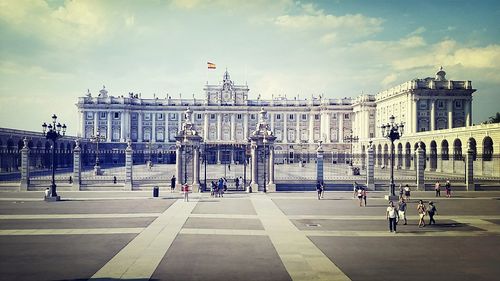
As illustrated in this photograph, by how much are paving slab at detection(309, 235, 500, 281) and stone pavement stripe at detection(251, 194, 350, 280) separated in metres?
0.41

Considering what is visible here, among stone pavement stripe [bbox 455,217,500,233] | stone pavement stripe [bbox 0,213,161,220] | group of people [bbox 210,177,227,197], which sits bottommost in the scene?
stone pavement stripe [bbox 455,217,500,233]

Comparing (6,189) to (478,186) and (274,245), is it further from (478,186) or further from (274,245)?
(478,186)

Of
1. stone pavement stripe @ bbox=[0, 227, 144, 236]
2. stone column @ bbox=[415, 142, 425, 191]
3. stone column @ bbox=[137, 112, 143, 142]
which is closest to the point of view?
stone pavement stripe @ bbox=[0, 227, 144, 236]

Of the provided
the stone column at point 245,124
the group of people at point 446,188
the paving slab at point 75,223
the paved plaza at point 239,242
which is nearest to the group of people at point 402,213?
the paved plaza at point 239,242

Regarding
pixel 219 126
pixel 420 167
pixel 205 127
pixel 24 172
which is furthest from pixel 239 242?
pixel 205 127

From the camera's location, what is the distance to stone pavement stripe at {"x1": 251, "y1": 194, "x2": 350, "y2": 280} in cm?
1254

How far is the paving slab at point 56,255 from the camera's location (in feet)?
40.7

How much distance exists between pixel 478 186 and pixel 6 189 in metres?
46.1

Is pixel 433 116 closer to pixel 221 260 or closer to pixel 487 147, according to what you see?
pixel 487 147

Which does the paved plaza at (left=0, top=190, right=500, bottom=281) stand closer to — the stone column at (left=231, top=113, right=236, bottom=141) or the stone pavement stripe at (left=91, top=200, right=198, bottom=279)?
the stone pavement stripe at (left=91, top=200, right=198, bottom=279)

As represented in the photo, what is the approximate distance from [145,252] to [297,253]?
584 centimetres

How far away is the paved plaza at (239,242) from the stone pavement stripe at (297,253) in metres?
0.04

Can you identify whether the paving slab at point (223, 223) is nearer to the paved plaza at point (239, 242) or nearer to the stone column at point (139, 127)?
the paved plaza at point (239, 242)

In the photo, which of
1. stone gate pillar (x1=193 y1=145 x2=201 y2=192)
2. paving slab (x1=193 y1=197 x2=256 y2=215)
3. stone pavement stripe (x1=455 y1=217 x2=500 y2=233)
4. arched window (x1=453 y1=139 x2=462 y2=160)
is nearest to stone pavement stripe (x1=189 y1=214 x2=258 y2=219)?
paving slab (x1=193 y1=197 x2=256 y2=215)
